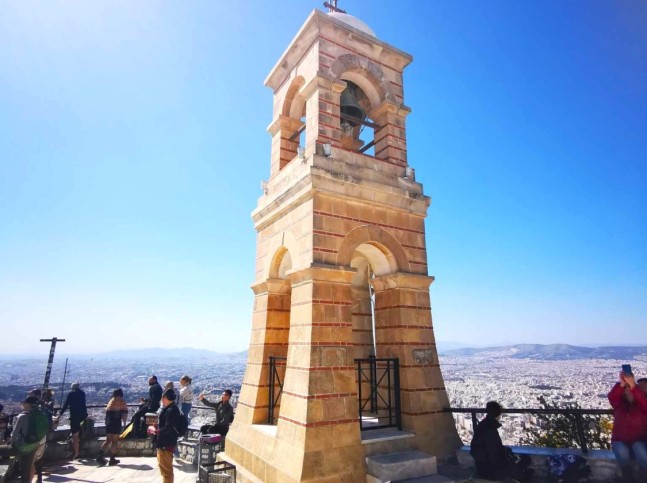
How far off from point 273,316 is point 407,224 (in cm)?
378

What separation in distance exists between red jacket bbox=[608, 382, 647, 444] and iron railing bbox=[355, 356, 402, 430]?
3466 millimetres

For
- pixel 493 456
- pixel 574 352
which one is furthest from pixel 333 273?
pixel 574 352

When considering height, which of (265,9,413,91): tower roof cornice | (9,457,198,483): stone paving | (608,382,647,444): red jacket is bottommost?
(9,457,198,483): stone paving

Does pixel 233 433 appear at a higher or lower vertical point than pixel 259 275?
lower

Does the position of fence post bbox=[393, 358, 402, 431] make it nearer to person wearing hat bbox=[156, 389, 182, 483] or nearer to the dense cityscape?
person wearing hat bbox=[156, 389, 182, 483]

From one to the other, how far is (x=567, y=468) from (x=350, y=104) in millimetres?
8561

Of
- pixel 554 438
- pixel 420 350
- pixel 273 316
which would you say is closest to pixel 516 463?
pixel 420 350

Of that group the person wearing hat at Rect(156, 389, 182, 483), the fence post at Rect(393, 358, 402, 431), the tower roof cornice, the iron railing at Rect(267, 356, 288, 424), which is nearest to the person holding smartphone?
the fence post at Rect(393, 358, 402, 431)

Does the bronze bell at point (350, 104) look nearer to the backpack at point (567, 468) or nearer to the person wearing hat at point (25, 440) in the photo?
the backpack at point (567, 468)

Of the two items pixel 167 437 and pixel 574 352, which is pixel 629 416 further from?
pixel 574 352

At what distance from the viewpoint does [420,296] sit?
801 cm

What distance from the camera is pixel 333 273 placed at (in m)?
6.98

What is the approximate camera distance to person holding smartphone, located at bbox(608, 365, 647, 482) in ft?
17.7

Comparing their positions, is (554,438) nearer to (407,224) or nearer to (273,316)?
(407,224)
